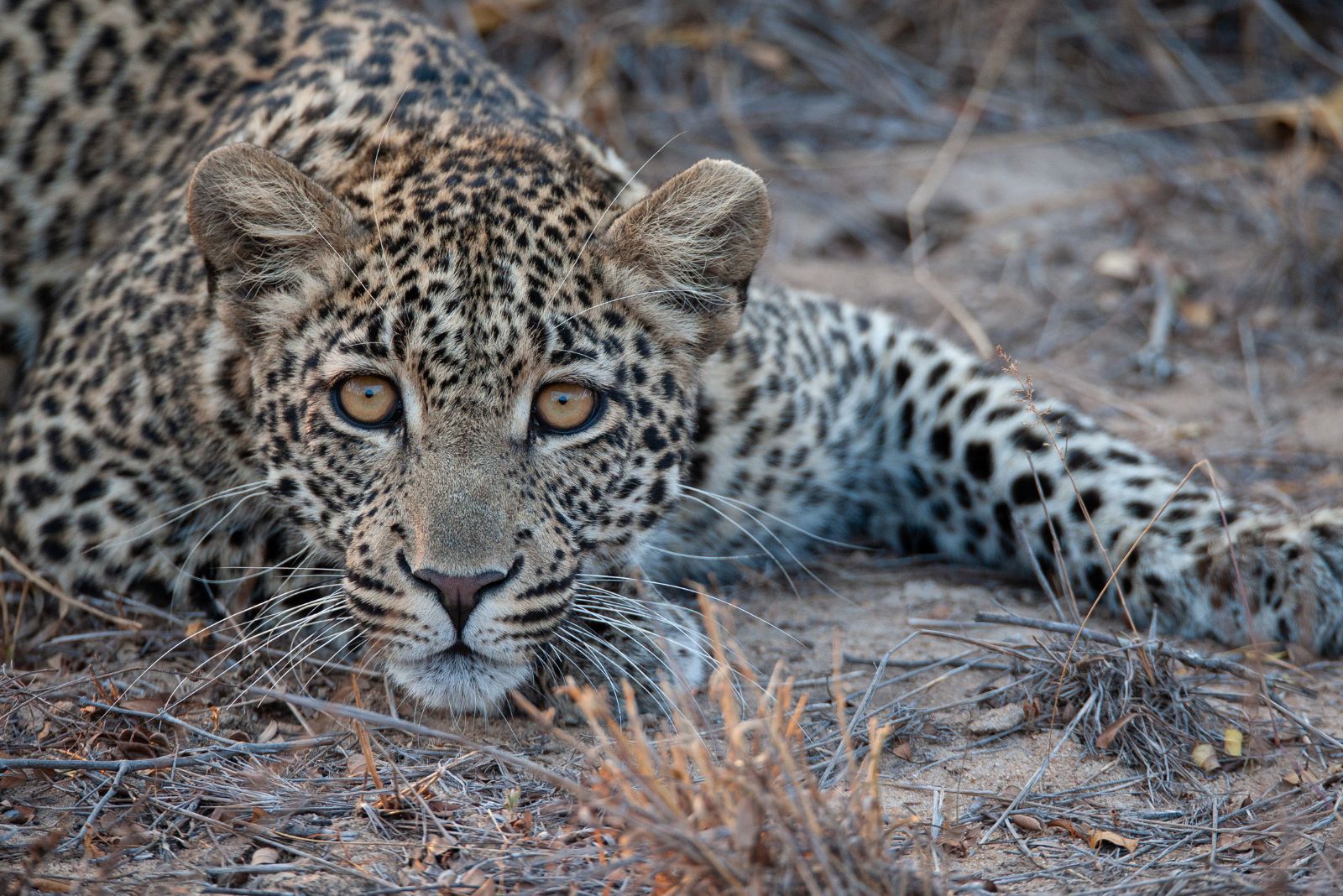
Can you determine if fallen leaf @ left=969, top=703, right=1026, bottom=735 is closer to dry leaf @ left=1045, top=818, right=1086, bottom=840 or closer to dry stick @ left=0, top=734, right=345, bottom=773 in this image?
dry leaf @ left=1045, top=818, right=1086, bottom=840

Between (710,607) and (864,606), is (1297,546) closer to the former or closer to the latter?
(864,606)

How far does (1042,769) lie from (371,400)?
2.34 metres

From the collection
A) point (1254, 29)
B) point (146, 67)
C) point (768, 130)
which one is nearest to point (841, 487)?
point (146, 67)

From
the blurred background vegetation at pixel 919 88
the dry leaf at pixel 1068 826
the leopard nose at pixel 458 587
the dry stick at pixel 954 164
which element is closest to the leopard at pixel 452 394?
the leopard nose at pixel 458 587

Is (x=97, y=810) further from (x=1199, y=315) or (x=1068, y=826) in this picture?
(x=1199, y=315)

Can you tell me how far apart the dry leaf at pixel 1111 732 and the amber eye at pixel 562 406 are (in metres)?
1.90

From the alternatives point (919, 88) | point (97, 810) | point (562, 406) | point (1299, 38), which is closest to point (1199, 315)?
point (919, 88)

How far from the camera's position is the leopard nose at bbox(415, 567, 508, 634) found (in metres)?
3.87

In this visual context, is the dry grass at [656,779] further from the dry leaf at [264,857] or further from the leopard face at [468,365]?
the leopard face at [468,365]

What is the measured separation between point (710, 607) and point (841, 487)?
307 cm

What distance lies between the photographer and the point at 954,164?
9.94m

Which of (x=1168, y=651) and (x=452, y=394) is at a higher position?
(x=452, y=394)

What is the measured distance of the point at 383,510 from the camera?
4121 mm

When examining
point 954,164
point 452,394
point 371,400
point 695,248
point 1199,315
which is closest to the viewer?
point 452,394
